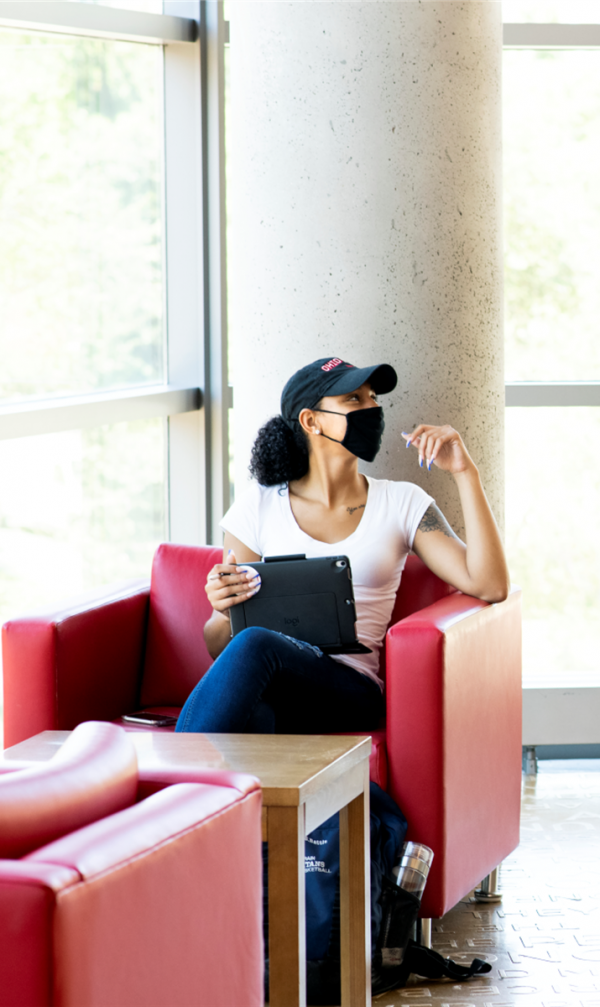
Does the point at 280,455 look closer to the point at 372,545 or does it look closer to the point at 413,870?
the point at 372,545

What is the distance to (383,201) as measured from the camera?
2980mm

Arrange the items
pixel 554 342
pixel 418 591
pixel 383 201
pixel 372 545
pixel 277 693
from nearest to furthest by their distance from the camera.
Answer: pixel 277 693 → pixel 372 545 → pixel 418 591 → pixel 383 201 → pixel 554 342

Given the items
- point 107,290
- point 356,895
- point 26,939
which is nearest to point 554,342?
point 107,290

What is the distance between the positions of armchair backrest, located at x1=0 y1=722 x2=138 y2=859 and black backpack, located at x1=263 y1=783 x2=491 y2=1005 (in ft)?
3.01

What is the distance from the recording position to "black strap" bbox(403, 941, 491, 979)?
2.26 meters

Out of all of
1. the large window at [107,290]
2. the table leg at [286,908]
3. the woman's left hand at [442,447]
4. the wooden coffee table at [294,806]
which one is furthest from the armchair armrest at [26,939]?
the large window at [107,290]

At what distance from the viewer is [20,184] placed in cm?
322

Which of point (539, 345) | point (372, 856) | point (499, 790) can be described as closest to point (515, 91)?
point (539, 345)

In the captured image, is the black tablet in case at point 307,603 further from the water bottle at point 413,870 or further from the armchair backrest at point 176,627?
the water bottle at point 413,870

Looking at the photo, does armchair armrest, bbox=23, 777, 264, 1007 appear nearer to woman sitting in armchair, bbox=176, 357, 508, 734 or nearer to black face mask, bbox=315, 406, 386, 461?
woman sitting in armchair, bbox=176, 357, 508, 734

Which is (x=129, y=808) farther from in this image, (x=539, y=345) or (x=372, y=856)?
(x=539, y=345)

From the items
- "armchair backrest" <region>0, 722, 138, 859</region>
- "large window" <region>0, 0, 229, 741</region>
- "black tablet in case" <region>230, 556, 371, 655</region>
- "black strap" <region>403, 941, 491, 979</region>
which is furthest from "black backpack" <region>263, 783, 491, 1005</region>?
"large window" <region>0, 0, 229, 741</region>

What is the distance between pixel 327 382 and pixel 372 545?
0.41 metres

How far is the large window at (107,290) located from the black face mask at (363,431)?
847 mm
